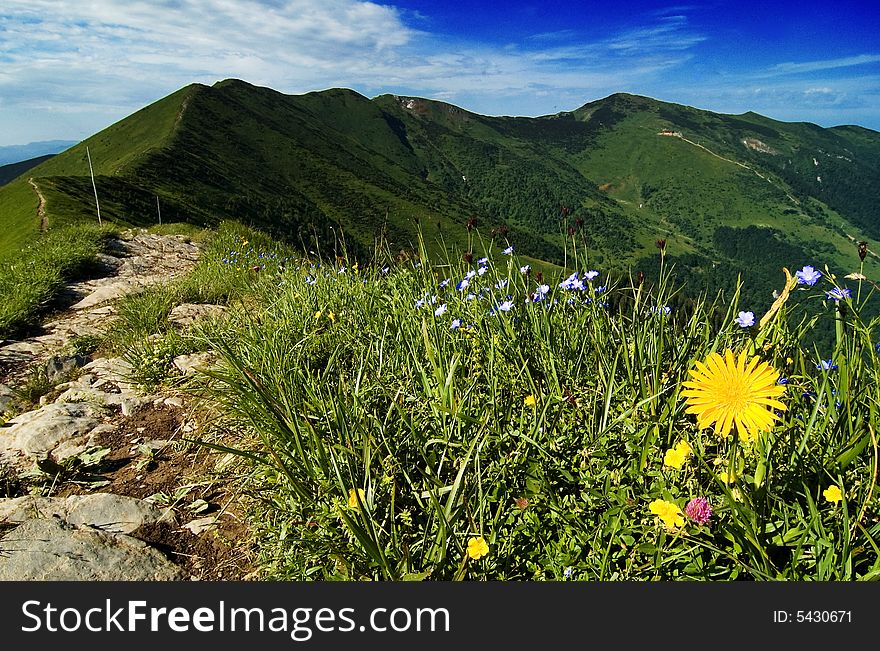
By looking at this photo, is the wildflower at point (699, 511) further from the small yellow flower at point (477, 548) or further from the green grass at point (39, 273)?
the green grass at point (39, 273)

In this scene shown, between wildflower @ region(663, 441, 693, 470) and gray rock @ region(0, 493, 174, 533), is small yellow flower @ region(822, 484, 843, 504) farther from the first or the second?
gray rock @ region(0, 493, 174, 533)

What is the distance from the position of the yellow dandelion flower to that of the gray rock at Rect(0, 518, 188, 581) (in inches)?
88.0

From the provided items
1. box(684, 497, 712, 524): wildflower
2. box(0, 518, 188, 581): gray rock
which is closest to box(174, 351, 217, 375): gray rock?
box(0, 518, 188, 581): gray rock

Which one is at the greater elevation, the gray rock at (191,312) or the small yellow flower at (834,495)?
the gray rock at (191,312)

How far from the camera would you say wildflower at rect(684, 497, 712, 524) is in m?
1.94

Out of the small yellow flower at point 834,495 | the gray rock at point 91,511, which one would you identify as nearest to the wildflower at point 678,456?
the small yellow flower at point 834,495

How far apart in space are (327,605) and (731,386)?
4.99 ft

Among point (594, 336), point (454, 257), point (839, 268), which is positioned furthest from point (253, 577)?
point (839, 268)

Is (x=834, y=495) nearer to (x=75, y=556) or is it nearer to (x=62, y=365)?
(x=75, y=556)

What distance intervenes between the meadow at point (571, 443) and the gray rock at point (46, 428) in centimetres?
82

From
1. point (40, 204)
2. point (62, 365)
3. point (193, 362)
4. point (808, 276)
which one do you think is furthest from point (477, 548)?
point (40, 204)

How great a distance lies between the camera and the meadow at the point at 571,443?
2033 mm

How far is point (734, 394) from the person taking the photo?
197 centimetres

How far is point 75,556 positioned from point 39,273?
673 centimetres
